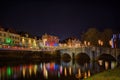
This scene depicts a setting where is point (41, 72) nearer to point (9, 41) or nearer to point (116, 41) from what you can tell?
point (9, 41)

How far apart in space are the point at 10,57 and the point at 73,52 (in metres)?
26.3

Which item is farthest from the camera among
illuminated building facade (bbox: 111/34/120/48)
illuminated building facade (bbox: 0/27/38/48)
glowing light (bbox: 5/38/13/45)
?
illuminated building facade (bbox: 111/34/120/48)

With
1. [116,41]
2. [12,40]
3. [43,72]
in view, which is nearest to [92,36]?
[116,41]

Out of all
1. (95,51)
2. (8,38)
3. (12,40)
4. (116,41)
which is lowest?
(95,51)

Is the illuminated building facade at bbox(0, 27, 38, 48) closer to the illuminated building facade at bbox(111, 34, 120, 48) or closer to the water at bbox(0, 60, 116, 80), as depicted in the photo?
the illuminated building facade at bbox(111, 34, 120, 48)

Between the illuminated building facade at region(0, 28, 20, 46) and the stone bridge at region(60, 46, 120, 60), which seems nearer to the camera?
the stone bridge at region(60, 46, 120, 60)

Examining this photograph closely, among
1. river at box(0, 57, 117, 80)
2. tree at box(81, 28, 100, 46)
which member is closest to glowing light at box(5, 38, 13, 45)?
tree at box(81, 28, 100, 46)

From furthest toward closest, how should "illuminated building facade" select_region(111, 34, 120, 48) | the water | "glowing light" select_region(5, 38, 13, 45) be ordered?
"illuminated building facade" select_region(111, 34, 120, 48)
"glowing light" select_region(5, 38, 13, 45)
the water

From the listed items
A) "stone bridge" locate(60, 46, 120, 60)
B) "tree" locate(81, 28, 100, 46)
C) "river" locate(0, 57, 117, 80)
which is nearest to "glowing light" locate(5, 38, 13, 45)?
"stone bridge" locate(60, 46, 120, 60)

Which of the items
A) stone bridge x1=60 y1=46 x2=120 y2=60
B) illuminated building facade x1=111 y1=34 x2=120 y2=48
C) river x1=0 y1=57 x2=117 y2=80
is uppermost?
illuminated building facade x1=111 y1=34 x2=120 y2=48

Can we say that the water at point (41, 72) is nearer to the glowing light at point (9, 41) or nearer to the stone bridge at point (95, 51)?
the stone bridge at point (95, 51)

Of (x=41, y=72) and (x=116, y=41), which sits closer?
(x=41, y=72)

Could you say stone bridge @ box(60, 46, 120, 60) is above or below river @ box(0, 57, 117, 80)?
above

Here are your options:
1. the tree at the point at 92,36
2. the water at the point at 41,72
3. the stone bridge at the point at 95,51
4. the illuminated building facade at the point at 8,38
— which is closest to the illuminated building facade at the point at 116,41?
the tree at the point at 92,36
